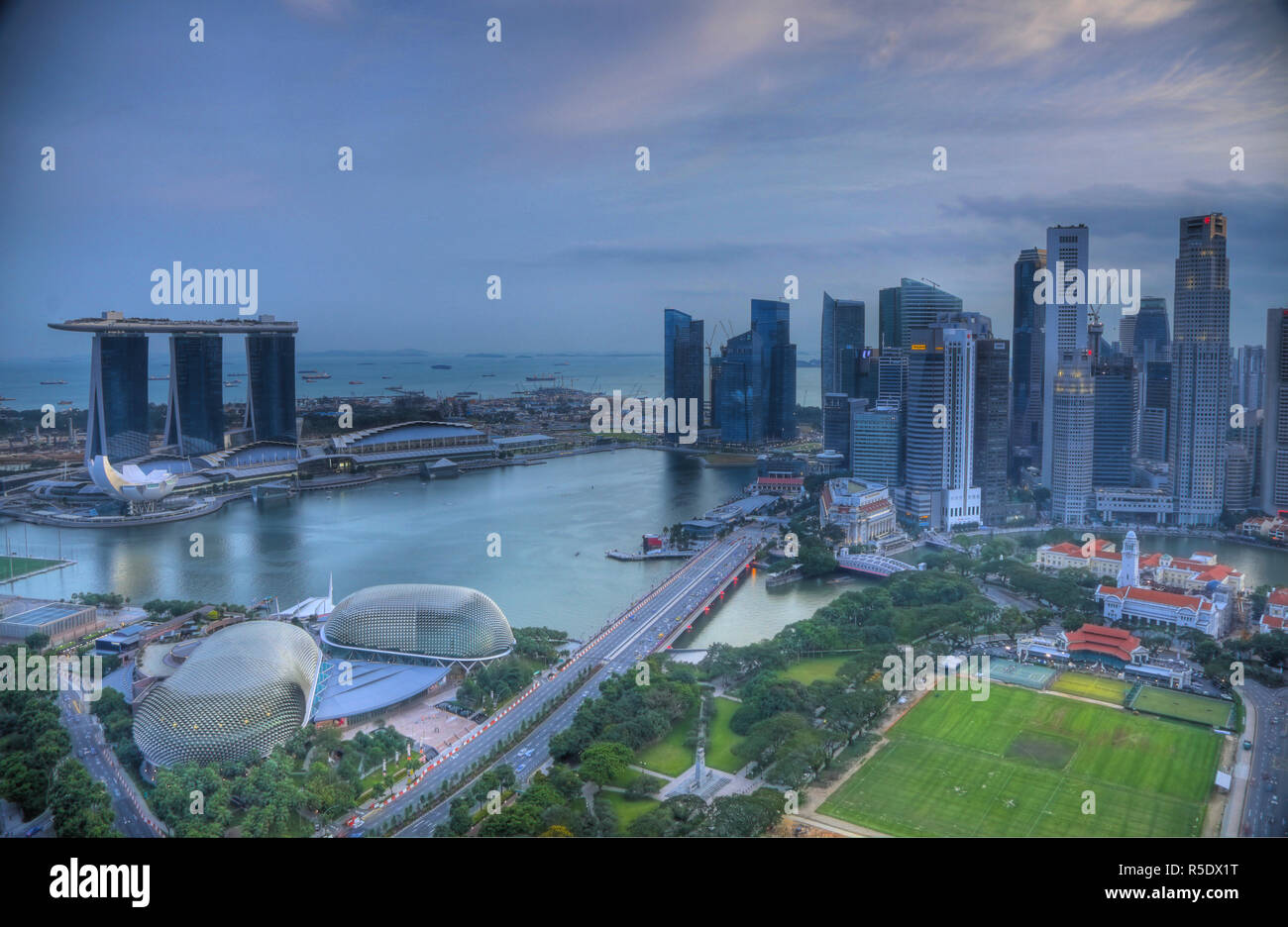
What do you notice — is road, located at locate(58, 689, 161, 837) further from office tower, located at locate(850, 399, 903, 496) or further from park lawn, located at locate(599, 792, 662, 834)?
office tower, located at locate(850, 399, 903, 496)

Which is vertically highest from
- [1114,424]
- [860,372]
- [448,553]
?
[860,372]

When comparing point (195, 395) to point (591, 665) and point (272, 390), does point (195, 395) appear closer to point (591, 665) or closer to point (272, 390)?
point (272, 390)

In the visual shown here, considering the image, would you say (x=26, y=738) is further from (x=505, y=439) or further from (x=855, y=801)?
(x=505, y=439)

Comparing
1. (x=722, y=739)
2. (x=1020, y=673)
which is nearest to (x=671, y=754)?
(x=722, y=739)

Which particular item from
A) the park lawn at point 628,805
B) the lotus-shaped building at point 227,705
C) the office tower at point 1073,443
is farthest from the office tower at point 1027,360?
the lotus-shaped building at point 227,705

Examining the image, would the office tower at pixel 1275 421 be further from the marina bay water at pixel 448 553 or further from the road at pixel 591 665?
the road at pixel 591 665
